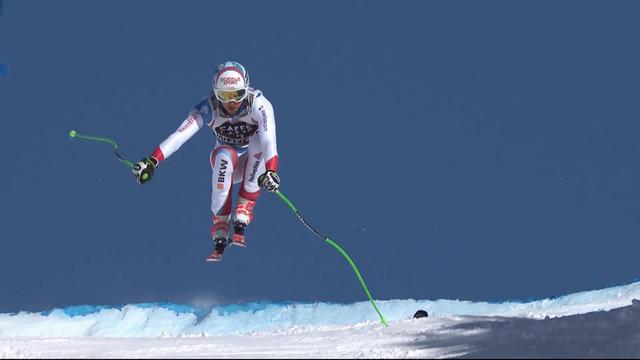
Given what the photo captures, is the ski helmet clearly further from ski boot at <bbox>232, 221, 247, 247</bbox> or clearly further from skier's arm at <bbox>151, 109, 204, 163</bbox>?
ski boot at <bbox>232, 221, 247, 247</bbox>

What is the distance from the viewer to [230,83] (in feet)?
12.6

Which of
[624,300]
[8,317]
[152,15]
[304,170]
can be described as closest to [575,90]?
[624,300]

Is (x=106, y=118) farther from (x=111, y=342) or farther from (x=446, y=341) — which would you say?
(x=446, y=341)

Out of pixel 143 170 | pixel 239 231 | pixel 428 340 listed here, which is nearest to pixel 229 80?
pixel 143 170

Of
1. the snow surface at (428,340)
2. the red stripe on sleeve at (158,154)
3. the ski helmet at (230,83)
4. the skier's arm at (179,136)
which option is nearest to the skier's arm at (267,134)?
the ski helmet at (230,83)

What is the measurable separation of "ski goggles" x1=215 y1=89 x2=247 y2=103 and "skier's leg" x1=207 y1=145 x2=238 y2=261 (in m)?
0.21

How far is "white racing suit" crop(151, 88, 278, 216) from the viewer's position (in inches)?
156

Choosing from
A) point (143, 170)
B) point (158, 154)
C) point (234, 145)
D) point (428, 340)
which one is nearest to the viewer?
point (428, 340)

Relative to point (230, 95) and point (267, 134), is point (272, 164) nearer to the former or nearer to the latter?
point (267, 134)

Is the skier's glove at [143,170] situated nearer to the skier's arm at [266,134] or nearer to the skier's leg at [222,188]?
the skier's leg at [222,188]

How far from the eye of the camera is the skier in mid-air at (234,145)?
12.7ft

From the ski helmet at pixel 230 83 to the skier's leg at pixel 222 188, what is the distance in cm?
23

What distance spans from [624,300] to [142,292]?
7.59 ft

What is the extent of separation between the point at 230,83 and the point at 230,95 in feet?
0.16
